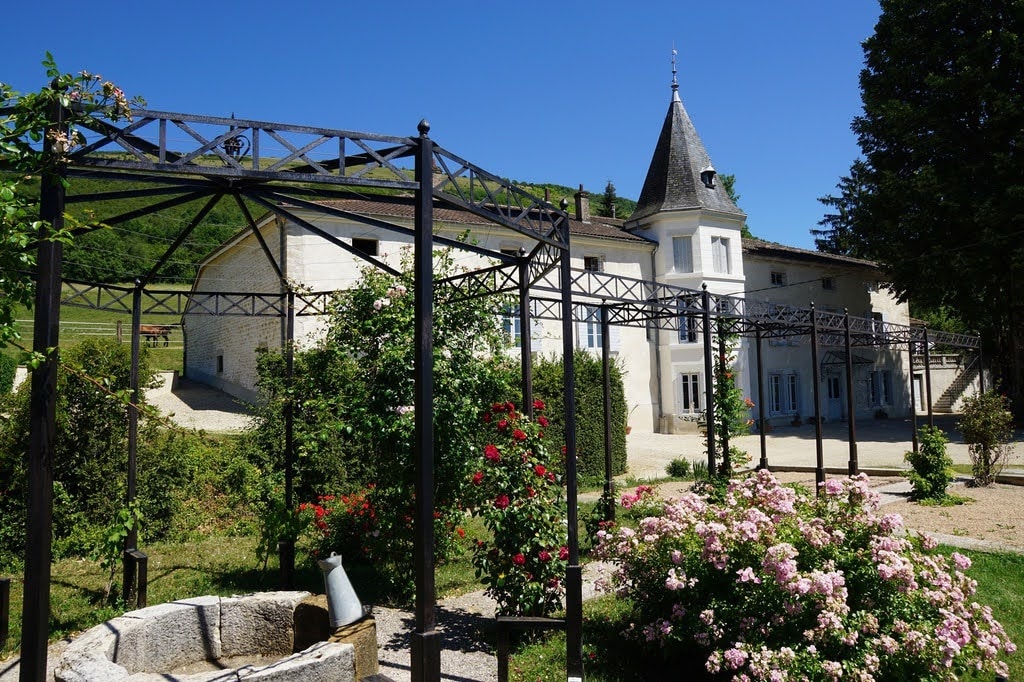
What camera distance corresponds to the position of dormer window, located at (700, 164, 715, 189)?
88.6 ft

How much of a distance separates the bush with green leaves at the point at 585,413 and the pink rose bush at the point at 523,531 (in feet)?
29.6

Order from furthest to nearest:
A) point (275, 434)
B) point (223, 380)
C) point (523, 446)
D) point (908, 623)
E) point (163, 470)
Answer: point (223, 380) → point (275, 434) → point (163, 470) → point (523, 446) → point (908, 623)

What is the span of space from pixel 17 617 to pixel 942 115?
2694 centimetres

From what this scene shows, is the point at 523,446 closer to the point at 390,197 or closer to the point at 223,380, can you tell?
the point at 390,197

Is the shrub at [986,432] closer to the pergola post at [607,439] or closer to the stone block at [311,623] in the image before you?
the pergola post at [607,439]

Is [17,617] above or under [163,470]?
under

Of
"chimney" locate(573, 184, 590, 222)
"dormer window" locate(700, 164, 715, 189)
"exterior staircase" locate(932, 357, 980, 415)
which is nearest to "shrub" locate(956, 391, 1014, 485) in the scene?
"dormer window" locate(700, 164, 715, 189)

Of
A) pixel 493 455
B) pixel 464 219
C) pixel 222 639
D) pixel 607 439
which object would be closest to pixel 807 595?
pixel 493 455

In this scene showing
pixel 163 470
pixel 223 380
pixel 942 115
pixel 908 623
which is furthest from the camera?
pixel 223 380

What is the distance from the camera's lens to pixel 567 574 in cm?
522

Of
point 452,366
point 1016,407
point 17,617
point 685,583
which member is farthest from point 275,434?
point 1016,407

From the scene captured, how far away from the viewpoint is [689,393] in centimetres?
2600

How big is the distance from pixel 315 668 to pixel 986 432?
13521 mm

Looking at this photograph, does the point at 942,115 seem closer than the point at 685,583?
No
